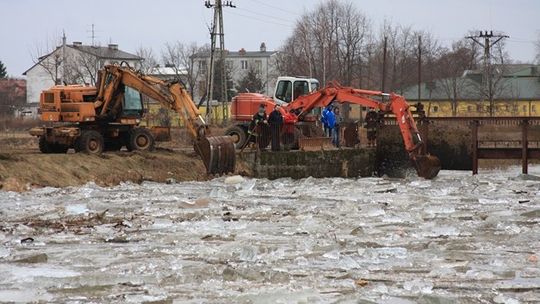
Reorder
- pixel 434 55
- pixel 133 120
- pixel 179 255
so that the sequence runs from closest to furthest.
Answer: pixel 179 255 < pixel 133 120 < pixel 434 55

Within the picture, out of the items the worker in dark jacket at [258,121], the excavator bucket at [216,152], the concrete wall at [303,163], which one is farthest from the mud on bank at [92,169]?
the worker in dark jacket at [258,121]

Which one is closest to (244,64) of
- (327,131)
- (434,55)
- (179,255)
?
(434,55)

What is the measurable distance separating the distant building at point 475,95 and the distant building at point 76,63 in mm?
28491

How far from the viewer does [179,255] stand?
11.8 m

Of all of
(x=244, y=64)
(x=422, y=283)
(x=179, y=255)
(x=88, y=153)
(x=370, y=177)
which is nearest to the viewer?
(x=422, y=283)

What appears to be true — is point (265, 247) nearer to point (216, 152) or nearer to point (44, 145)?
point (216, 152)

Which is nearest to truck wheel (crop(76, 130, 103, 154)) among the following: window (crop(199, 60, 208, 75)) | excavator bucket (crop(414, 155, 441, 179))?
excavator bucket (crop(414, 155, 441, 179))

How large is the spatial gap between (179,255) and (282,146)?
56.3ft

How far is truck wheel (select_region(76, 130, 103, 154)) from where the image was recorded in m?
25.6

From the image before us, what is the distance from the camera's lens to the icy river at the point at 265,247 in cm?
954

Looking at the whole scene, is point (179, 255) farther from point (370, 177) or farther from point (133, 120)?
point (370, 177)

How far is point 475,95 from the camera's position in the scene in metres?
76.9

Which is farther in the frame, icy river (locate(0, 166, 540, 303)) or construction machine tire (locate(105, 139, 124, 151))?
construction machine tire (locate(105, 139, 124, 151))

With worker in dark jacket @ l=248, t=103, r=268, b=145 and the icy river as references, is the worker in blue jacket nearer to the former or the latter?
worker in dark jacket @ l=248, t=103, r=268, b=145
